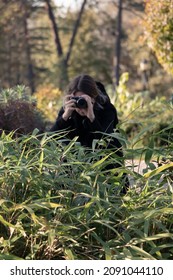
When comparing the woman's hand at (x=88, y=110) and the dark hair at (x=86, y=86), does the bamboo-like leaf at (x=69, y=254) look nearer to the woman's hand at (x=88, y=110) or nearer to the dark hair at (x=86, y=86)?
the woman's hand at (x=88, y=110)

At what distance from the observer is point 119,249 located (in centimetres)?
323

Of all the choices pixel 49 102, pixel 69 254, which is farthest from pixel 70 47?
pixel 69 254

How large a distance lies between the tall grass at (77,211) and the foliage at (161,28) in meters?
8.38

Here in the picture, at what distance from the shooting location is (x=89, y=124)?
15.7 ft

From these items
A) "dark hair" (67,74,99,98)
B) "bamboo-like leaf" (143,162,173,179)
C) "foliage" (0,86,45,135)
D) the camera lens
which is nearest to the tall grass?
"bamboo-like leaf" (143,162,173,179)

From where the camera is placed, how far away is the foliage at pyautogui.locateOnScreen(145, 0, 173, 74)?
11711 millimetres

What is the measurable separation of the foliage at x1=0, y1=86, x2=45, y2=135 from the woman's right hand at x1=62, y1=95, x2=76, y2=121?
2236 millimetres

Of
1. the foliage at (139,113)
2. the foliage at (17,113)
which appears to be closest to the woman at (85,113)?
the foliage at (17,113)

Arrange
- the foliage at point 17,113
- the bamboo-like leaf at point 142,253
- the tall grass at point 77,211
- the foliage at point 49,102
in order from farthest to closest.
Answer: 1. the foliage at point 49,102
2. the foliage at point 17,113
3. the tall grass at point 77,211
4. the bamboo-like leaf at point 142,253

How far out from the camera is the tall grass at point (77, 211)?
3189 mm

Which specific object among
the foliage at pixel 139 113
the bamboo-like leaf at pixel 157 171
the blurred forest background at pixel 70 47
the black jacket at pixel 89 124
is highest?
the bamboo-like leaf at pixel 157 171

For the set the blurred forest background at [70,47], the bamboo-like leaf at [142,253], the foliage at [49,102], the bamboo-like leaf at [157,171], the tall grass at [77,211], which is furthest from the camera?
the blurred forest background at [70,47]
